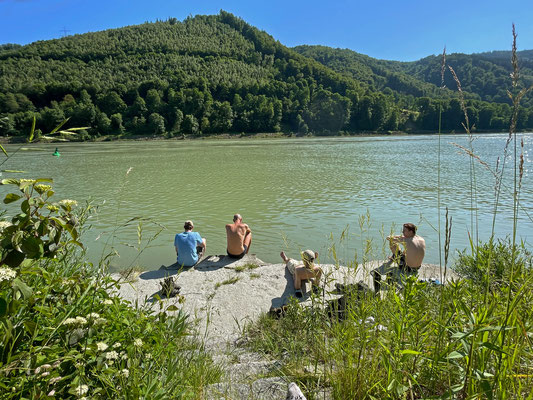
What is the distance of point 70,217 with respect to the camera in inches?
70.1

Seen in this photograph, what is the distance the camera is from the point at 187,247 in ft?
23.1

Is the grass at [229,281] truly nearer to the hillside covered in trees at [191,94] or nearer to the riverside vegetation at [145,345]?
the riverside vegetation at [145,345]

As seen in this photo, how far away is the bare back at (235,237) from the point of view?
759 cm

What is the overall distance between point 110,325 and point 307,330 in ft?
6.46

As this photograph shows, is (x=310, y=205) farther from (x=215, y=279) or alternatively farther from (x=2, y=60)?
(x=2, y=60)

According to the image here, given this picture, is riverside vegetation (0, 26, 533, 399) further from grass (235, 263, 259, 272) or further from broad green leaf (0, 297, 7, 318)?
grass (235, 263, 259, 272)

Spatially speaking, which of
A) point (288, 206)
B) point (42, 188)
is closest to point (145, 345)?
point (42, 188)

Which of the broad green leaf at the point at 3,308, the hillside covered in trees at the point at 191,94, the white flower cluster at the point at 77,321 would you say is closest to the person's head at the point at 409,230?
the white flower cluster at the point at 77,321

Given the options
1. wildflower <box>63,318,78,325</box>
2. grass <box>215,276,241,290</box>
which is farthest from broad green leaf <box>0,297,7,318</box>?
grass <box>215,276,241,290</box>

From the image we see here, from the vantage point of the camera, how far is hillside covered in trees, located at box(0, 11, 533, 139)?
94.9 metres

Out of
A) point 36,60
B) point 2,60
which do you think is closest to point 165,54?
point 36,60

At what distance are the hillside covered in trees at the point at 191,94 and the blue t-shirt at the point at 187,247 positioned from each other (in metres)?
77.0

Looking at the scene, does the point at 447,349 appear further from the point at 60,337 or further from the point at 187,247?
the point at 187,247

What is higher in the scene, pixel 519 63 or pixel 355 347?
pixel 519 63
